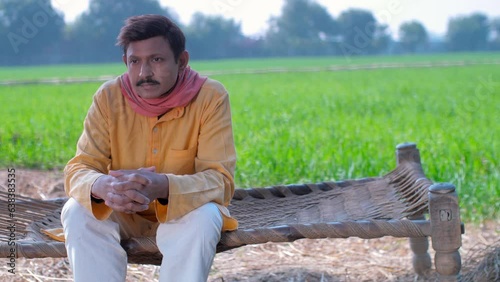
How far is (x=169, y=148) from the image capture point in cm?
278

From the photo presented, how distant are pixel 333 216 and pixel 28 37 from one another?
115ft

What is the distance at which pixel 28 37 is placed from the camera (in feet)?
119

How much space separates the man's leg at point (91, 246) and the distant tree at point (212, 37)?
3886cm

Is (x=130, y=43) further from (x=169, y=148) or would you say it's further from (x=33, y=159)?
(x=33, y=159)

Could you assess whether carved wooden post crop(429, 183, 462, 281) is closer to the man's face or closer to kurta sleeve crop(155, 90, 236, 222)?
kurta sleeve crop(155, 90, 236, 222)

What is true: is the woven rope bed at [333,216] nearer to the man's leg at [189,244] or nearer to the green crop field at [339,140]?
the man's leg at [189,244]

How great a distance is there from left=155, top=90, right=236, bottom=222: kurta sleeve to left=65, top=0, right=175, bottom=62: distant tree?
2434 centimetres

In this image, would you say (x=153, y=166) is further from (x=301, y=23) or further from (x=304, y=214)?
(x=301, y=23)

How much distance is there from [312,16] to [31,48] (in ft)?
57.6

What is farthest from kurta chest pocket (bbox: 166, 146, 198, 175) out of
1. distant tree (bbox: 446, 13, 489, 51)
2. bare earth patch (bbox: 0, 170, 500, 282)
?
distant tree (bbox: 446, 13, 489, 51)

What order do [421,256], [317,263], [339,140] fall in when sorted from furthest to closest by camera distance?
[339,140], [317,263], [421,256]

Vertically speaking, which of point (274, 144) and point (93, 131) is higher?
point (93, 131)

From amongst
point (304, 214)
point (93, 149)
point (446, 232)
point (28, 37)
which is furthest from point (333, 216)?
point (28, 37)

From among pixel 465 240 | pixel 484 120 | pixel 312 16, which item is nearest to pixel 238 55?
pixel 312 16
